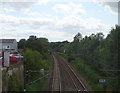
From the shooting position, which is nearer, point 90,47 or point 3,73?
point 3,73

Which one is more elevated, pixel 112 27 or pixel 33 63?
pixel 112 27

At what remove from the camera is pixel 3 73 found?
13734 mm

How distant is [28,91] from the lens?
774 inches

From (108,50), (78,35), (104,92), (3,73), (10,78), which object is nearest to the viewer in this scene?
(3,73)

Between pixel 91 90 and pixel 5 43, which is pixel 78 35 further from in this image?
pixel 91 90

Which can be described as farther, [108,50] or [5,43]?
[5,43]

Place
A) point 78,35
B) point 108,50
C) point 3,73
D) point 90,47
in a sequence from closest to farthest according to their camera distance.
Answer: point 3,73
point 108,50
point 90,47
point 78,35

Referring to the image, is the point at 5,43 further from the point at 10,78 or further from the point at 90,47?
the point at 10,78

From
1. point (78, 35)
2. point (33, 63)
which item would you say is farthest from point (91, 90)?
point (78, 35)

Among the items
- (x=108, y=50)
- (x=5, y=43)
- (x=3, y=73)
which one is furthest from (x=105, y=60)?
(x=5, y=43)

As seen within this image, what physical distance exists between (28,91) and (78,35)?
3988cm

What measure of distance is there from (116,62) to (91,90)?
2.98 m

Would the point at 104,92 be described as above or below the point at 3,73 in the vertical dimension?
below

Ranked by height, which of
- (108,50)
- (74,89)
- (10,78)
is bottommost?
(74,89)
